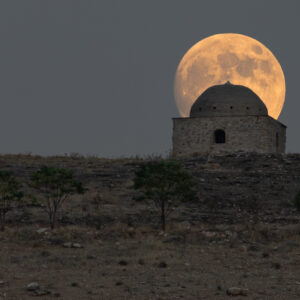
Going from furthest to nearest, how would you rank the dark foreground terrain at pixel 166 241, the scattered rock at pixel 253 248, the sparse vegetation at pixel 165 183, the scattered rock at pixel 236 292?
the sparse vegetation at pixel 165 183
the scattered rock at pixel 253 248
the dark foreground terrain at pixel 166 241
the scattered rock at pixel 236 292

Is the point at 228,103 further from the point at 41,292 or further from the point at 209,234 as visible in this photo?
the point at 41,292

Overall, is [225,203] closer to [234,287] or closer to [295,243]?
[295,243]

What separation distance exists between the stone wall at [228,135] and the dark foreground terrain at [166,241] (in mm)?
6397

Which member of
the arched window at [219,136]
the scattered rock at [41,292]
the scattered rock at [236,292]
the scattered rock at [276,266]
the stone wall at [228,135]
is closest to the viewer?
the scattered rock at [236,292]

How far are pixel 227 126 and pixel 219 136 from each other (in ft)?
4.26

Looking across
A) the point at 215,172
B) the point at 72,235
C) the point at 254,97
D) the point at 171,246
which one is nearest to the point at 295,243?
the point at 171,246

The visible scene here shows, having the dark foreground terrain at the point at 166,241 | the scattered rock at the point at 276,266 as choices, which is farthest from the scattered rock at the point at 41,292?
the scattered rock at the point at 276,266

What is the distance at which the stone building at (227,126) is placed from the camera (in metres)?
41.7

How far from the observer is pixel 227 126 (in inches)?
1655

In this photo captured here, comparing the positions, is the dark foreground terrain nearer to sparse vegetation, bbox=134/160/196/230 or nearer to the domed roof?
sparse vegetation, bbox=134/160/196/230

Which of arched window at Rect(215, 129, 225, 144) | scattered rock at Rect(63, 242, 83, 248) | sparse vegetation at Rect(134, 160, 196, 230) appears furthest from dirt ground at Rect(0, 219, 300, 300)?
arched window at Rect(215, 129, 225, 144)

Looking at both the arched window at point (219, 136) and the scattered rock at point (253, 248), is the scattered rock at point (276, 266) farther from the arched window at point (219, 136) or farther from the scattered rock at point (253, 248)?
the arched window at point (219, 136)

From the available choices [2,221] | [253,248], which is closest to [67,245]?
[2,221]

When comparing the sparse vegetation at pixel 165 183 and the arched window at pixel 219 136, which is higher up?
the arched window at pixel 219 136
